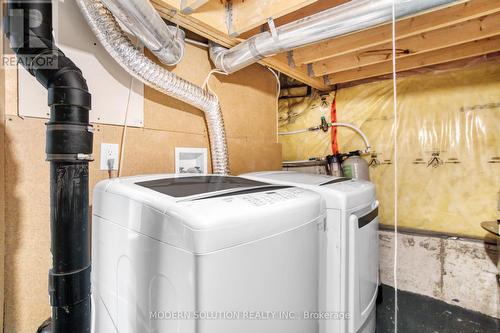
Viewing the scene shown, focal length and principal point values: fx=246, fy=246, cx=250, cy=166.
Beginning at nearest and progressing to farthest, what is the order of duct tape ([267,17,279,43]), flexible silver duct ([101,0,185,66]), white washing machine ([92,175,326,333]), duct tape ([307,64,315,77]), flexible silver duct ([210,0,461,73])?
white washing machine ([92,175,326,333]) < flexible silver duct ([101,0,185,66]) < flexible silver duct ([210,0,461,73]) < duct tape ([267,17,279,43]) < duct tape ([307,64,315,77])

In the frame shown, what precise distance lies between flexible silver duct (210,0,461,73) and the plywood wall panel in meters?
0.42

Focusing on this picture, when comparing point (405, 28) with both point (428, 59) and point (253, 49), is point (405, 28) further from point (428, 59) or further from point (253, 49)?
point (253, 49)

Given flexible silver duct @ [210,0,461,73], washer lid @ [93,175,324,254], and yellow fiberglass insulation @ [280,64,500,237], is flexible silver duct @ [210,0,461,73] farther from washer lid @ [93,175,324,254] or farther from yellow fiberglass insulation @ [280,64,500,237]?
yellow fiberglass insulation @ [280,64,500,237]

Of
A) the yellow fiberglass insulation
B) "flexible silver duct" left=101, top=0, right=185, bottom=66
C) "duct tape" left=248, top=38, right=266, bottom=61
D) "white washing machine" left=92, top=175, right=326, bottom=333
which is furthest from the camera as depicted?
the yellow fiberglass insulation

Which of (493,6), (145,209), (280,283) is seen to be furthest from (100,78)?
(493,6)

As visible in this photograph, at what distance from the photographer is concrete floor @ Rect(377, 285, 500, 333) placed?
1871mm

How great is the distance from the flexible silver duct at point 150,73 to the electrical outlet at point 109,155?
0.40 m

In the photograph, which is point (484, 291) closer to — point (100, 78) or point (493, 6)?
point (493, 6)

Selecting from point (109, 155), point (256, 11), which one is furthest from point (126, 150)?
point (256, 11)

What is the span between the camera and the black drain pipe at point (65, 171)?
744 millimetres

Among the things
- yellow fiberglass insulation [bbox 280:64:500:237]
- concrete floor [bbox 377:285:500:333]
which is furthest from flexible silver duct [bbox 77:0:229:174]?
concrete floor [bbox 377:285:500:333]

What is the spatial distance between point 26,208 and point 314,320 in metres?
1.30

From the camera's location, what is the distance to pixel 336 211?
118cm

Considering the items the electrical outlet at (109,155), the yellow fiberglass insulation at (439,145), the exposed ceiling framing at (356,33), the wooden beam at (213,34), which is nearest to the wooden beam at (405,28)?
the exposed ceiling framing at (356,33)
